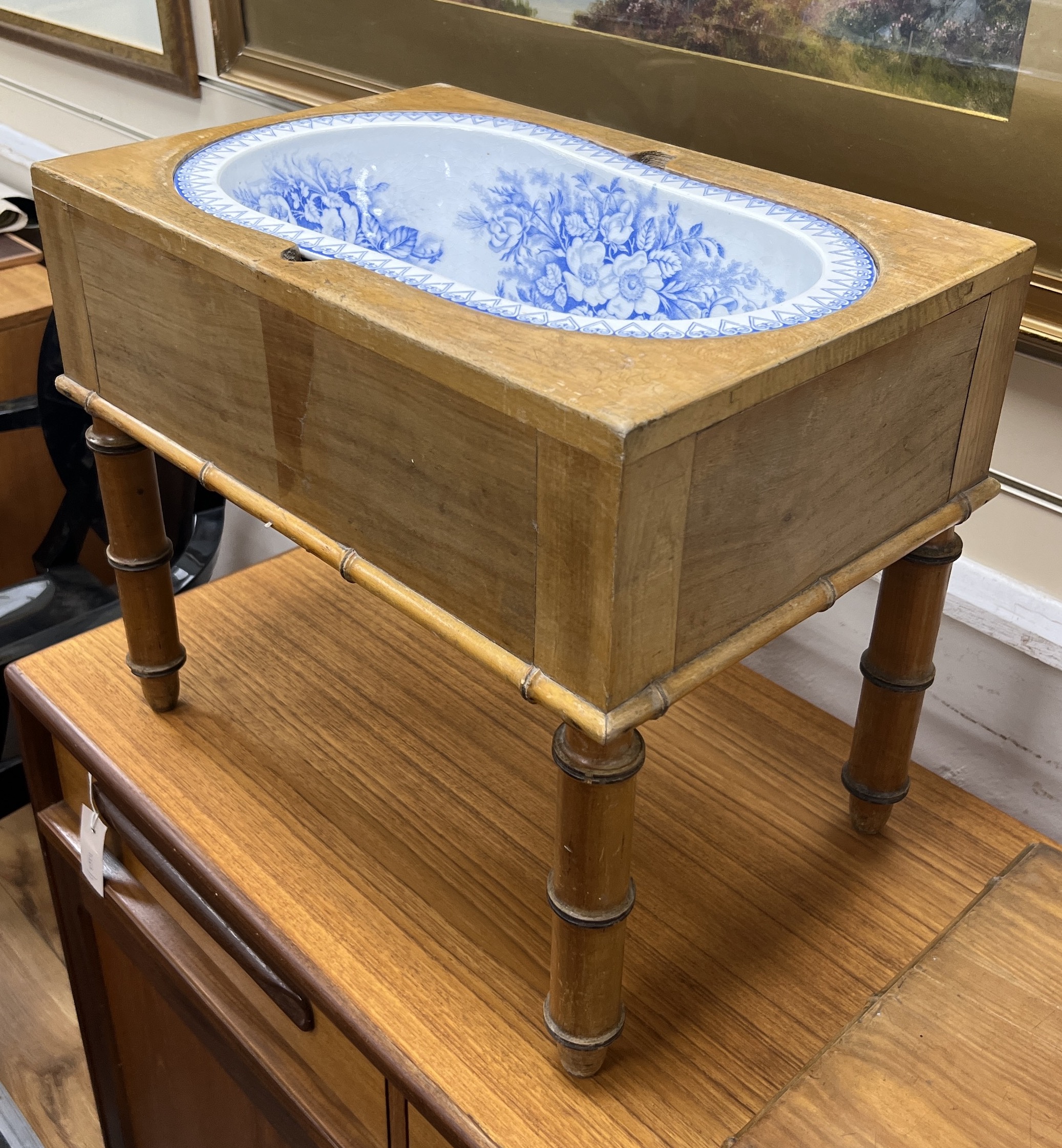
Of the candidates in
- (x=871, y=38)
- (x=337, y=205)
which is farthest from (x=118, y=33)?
(x=871, y=38)

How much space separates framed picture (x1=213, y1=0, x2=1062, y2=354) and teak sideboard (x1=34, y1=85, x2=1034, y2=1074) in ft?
0.42

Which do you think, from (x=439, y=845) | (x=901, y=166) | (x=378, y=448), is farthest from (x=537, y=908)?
(x=901, y=166)

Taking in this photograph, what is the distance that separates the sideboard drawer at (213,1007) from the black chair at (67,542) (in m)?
0.39

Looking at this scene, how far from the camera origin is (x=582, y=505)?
1.66ft

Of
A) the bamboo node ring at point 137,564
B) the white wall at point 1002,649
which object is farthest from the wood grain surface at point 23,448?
the white wall at point 1002,649

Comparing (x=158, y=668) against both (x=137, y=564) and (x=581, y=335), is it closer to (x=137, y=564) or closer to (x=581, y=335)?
(x=137, y=564)

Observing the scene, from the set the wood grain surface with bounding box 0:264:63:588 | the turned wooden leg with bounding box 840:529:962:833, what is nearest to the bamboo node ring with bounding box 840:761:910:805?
the turned wooden leg with bounding box 840:529:962:833

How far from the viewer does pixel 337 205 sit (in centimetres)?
86

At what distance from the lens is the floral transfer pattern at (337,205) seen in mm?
829

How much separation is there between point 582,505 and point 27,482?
1.52 meters

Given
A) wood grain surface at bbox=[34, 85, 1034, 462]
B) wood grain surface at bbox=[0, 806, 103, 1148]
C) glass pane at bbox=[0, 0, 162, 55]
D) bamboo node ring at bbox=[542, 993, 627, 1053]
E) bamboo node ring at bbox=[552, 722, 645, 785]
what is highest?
wood grain surface at bbox=[34, 85, 1034, 462]

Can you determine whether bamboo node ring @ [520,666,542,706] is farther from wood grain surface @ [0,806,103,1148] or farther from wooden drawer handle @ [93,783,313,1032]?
wood grain surface @ [0,806,103,1148]

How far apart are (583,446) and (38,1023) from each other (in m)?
1.38

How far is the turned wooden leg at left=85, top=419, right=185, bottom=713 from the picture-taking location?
89 cm
